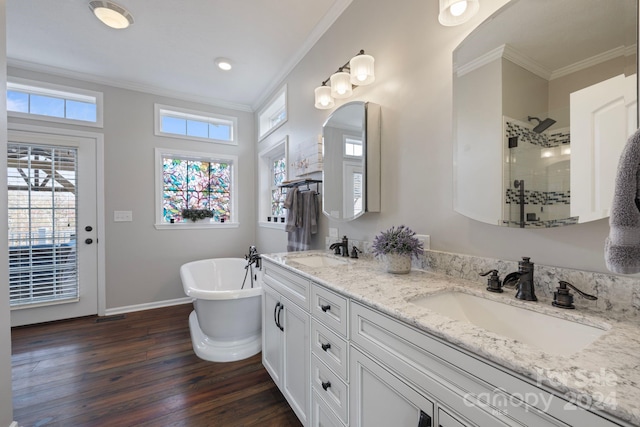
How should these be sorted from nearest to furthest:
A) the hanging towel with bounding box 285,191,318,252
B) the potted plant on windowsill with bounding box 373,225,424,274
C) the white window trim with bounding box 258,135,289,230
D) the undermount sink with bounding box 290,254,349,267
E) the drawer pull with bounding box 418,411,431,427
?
1. the drawer pull with bounding box 418,411,431,427
2. the potted plant on windowsill with bounding box 373,225,424,274
3. the undermount sink with bounding box 290,254,349,267
4. the hanging towel with bounding box 285,191,318,252
5. the white window trim with bounding box 258,135,289,230

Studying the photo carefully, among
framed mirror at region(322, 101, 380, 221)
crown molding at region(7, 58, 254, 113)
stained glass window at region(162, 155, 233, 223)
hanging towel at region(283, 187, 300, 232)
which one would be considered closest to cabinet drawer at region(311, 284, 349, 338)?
framed mirror at region(322, 101, 380, 221)

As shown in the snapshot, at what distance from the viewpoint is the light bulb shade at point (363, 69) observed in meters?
1.68

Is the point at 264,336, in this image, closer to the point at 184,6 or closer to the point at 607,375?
the point at 607,375

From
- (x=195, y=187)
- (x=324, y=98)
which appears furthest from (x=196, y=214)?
(x=324, y=98)

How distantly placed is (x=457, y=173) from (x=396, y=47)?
904 mm

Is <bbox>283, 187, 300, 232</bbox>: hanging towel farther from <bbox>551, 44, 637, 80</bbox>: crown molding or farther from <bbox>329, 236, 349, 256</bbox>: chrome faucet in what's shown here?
<bbox>551, 44, 637, 80</bbox>: crown molding

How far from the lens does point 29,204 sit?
2.77m

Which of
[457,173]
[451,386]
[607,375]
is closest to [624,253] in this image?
[607,375]

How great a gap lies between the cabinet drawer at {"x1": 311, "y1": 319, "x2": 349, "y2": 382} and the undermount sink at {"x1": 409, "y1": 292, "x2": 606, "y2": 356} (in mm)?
355

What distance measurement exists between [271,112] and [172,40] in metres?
1.36

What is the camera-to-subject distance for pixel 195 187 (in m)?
3.71

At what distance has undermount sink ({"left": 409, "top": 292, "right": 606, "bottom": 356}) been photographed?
0.76 m

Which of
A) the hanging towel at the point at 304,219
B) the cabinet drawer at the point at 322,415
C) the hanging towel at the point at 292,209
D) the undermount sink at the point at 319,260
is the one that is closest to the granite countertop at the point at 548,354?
the cabinet drawer at the point at 322,415

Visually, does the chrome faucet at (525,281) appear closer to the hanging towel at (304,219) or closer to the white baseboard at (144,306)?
the hanging towel at (304,219)
